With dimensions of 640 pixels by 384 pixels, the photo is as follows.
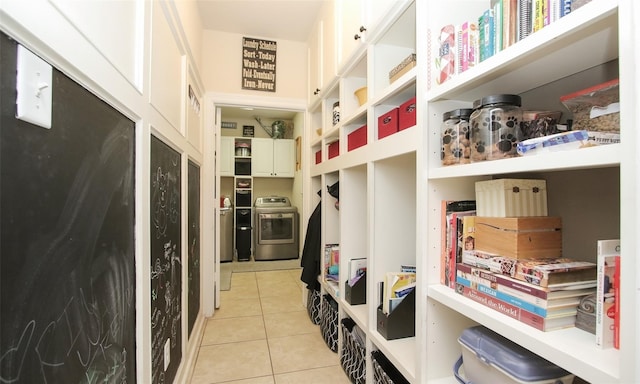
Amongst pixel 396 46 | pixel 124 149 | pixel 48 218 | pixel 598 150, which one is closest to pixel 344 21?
pixel 396 46

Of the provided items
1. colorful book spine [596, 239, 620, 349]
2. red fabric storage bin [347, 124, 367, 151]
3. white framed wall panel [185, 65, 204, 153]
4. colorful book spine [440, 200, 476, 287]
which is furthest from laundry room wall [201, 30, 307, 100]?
colorful book spine [596, 239, 620, 349]

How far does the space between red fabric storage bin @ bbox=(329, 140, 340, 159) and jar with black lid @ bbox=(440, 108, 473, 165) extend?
3.94 feet

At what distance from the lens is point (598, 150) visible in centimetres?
57

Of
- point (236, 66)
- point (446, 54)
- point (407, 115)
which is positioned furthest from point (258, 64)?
point (446, 54)

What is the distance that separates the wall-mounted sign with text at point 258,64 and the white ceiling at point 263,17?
3.3 inches

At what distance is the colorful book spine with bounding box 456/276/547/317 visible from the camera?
72 cm

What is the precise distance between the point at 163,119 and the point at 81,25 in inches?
28.7

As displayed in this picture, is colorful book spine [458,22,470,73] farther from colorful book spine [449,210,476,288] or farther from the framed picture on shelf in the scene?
the framed picture on shelf

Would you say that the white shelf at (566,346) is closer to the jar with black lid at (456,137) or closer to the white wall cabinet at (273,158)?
the jar with black lid at (456,137)

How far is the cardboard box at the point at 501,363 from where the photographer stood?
764 mm

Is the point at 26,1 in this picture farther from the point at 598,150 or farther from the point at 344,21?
the point at 344,21

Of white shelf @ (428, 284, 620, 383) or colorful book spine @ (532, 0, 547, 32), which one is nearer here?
white shelf @ (428, 284, 620, 383)

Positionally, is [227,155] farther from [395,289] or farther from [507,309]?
[507,309]

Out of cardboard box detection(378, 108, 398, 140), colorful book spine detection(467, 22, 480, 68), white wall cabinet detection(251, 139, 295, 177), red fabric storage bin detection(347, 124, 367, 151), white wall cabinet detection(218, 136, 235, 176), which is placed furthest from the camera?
white wall cabinet detection(251, 139, 295, 177)
